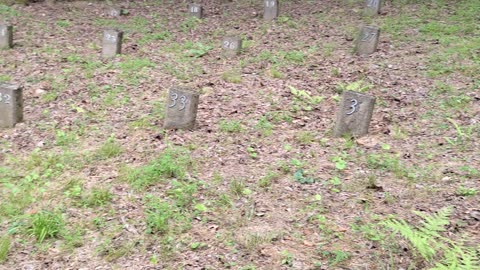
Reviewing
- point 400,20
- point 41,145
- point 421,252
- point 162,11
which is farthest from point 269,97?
point 162,11

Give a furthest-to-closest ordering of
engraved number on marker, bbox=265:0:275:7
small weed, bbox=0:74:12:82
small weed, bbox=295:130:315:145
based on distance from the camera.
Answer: engraved number on marker, bbox=265:0:275:7 < small weed, bbox=0:74:12:82 < small weed, bbox=295:130:315:145

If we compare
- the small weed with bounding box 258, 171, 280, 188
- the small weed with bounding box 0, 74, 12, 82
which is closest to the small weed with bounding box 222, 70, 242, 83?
the small weed with bounding box 258, 171, 280, 188

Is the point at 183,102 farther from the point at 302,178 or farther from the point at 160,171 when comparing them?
the point at 302,178

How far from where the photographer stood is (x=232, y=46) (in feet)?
24.7

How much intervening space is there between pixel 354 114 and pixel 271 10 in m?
5.45

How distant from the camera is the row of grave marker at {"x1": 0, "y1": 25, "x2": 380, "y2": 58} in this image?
723 centimetres

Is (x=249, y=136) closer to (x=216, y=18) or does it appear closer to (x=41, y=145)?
(x=41, y=145)

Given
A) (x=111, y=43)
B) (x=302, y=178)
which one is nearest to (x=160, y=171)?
(x=302, y=178)

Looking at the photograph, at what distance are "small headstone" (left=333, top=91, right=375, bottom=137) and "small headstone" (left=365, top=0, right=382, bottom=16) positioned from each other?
5.41 m

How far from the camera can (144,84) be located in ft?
21.3

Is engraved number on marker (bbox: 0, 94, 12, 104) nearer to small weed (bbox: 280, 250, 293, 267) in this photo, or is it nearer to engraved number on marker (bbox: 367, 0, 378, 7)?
small weed (bbox: 280, 250, 293, 267)

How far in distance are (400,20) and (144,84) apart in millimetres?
5474

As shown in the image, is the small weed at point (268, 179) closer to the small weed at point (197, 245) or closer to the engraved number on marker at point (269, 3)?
the small weed at point (197, 245)

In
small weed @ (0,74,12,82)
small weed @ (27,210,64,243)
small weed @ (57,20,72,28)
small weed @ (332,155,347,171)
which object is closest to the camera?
small weed @ (27,210,64,243)
